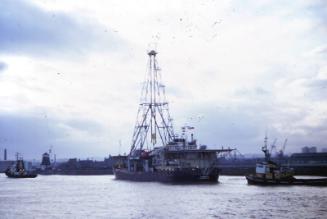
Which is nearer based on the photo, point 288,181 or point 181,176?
point 288,181

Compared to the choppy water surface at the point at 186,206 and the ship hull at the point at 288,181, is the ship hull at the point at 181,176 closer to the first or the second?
the ship hull at the point at 288,181

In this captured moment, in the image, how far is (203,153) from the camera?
119812 mm

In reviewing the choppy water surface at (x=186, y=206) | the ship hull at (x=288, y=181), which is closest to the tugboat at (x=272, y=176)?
the ship hull at (x=288, y=181)

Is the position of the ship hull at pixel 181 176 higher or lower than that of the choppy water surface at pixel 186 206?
higher

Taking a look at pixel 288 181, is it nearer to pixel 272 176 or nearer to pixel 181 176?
pixel 272 176

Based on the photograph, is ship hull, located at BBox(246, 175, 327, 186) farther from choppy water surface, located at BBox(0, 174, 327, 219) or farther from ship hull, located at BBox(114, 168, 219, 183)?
ship hull, located at BBox(114, 168, 219, 183)

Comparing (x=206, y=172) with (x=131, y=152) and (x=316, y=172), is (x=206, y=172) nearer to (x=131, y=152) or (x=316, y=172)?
(x=131, y=152)

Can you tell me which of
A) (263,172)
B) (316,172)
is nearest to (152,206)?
(263,172)

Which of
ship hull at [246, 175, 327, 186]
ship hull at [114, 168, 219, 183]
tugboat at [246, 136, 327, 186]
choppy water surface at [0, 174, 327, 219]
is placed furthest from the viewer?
ship hull at [114, 168, 219, 183]

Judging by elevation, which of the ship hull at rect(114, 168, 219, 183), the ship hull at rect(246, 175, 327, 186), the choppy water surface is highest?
the ship hull at rect(114, 168, 219, 183)

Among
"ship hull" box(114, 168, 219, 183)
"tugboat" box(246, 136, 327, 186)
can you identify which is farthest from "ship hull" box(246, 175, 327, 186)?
"ship hull" box(114, 168, 219, 183)

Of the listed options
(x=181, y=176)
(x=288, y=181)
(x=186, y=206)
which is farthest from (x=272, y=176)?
(x=186, y=206)

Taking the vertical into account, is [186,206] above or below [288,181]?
below

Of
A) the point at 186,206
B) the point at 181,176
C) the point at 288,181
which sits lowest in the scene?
the point at 186,206
